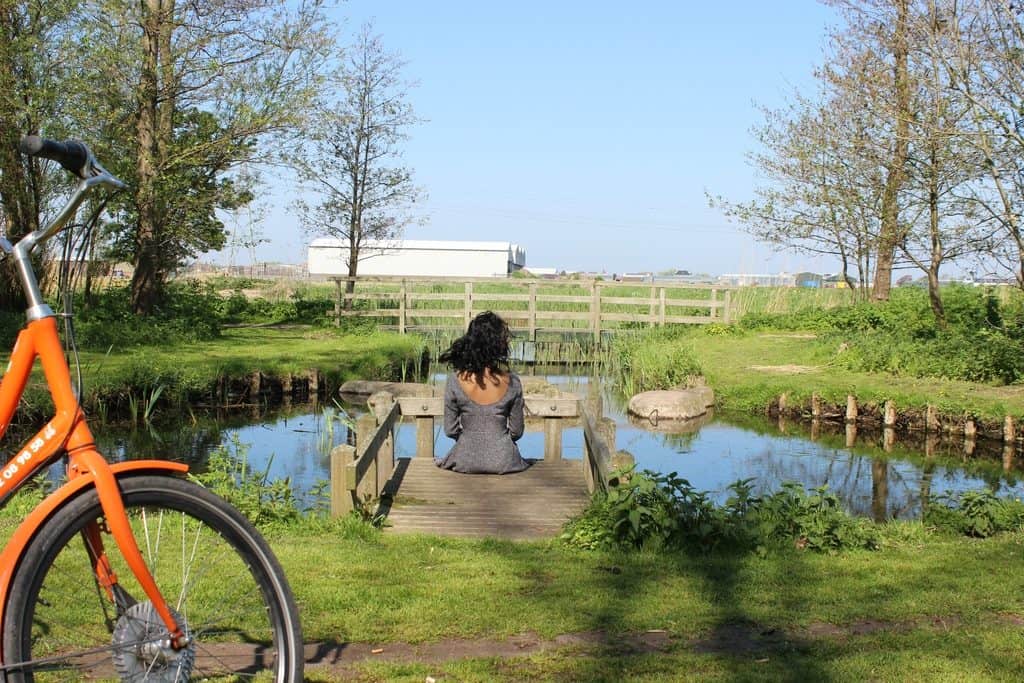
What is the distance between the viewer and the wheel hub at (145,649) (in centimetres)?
284

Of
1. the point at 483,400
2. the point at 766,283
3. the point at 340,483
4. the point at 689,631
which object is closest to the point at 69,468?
the point at 689,631

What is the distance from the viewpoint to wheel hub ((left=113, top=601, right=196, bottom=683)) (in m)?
2.84

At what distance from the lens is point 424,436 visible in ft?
32.7

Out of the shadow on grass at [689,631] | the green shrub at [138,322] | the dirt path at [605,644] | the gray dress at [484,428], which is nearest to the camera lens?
the shadow on grass at [689,631]

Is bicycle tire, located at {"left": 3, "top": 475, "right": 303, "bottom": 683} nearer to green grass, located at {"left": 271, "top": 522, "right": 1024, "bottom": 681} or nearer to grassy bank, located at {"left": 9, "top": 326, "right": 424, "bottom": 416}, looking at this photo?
green grass, located at {"left": 271, "top": 522, "right": 1024, "bottom": 681}

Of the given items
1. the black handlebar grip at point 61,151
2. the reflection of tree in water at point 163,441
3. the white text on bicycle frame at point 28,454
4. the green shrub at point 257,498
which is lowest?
the reflection of tree in water at point 163,441

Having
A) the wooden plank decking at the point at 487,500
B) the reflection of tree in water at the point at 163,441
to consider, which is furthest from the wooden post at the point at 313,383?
the wooden plank decking at the point at 487,500

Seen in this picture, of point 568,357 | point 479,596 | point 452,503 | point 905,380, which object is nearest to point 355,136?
point 568,357

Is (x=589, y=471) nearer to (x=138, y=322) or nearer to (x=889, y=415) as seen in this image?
(x=889, y=415)

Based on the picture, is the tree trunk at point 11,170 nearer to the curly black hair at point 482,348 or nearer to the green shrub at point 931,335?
the curly black hair at point 482,348

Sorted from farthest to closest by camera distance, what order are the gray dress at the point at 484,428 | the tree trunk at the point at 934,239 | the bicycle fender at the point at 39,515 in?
the tree trunk at the point at 934,239, the gray dress at the point at 484,428, the bicycle fender at the point at 39,515

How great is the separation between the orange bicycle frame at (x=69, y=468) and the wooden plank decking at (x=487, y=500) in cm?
423

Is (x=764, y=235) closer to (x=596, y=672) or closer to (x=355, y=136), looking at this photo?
(x=355, y=136)

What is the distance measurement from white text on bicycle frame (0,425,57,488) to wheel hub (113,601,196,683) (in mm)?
487
